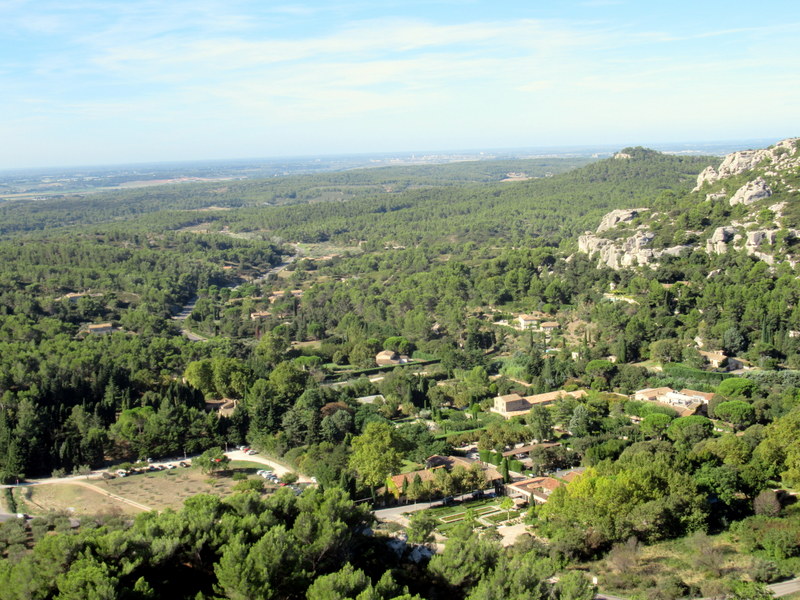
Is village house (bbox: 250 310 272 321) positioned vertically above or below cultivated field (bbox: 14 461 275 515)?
above

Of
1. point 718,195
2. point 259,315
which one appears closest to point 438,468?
point 259,315

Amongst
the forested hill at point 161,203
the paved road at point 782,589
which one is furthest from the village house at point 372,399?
the forested hill at point 161,203

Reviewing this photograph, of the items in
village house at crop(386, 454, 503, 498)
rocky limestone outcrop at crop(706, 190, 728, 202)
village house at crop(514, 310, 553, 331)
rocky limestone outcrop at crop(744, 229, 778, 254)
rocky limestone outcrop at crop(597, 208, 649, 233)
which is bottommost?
village house at crop(386, 454, 503, 498)

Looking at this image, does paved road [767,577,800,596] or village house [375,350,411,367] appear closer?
paved road [767,577,800,596]

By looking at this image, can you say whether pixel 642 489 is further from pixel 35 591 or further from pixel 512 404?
pixel 35 591

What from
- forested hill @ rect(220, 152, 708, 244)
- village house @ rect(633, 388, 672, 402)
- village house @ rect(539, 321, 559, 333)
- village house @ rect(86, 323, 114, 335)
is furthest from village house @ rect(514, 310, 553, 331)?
village house @ rect(86, 323, 114, 335)

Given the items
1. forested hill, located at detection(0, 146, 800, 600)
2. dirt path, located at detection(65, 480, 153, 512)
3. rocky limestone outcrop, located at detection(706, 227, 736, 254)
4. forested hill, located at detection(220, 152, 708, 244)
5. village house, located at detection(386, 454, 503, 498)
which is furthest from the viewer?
forested hill, located at detection(220, 152, 708, 244)

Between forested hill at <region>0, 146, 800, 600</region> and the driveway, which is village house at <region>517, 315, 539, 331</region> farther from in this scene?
the driveway

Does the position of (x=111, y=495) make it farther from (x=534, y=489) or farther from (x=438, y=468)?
(x=534, y=489)

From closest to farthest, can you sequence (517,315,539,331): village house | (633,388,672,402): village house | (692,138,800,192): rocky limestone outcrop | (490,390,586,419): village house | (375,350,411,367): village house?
(633,388,672,402): village house → (490,390,586,419): village house → (375,350,411,367): village house → (517,315,539,331): village house → (692,138,800,192): rocky limestone outcrop
